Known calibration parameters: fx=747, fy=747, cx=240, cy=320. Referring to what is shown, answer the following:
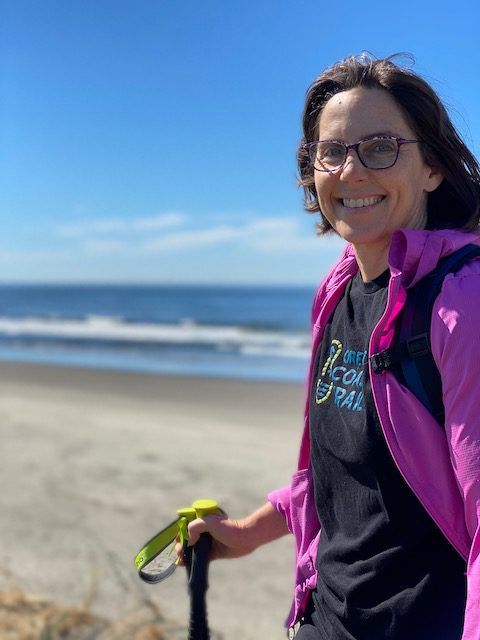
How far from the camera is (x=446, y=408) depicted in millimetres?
1342

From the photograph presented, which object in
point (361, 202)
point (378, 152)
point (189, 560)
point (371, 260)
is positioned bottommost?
point (189, 560)

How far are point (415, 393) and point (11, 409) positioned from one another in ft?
30.8

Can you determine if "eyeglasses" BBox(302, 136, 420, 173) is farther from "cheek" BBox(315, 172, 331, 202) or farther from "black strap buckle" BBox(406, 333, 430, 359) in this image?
"black strap buckle" BBox(406, 333, 430, 359)

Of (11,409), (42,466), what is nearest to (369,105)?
(42,466)

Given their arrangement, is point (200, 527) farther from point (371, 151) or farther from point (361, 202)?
point (371, 151)

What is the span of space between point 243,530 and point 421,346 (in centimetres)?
94

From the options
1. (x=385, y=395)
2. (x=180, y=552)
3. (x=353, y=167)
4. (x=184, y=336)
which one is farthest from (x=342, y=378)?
(x=184, y=336)

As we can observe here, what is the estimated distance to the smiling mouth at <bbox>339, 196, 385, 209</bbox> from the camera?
1.67 m

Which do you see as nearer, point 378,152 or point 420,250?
point 420,250

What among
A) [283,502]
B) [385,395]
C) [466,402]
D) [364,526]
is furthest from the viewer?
[283,502]

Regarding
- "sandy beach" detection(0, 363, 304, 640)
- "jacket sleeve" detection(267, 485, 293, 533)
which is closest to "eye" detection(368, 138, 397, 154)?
"jacket sleeve" detection(267, 485, 293, 533)

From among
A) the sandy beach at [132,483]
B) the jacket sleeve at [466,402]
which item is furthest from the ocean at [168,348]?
the jacket sleeve at [466,402]

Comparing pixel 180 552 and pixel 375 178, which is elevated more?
pixel 375 178

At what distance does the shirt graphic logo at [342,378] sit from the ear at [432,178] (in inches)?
16.2
